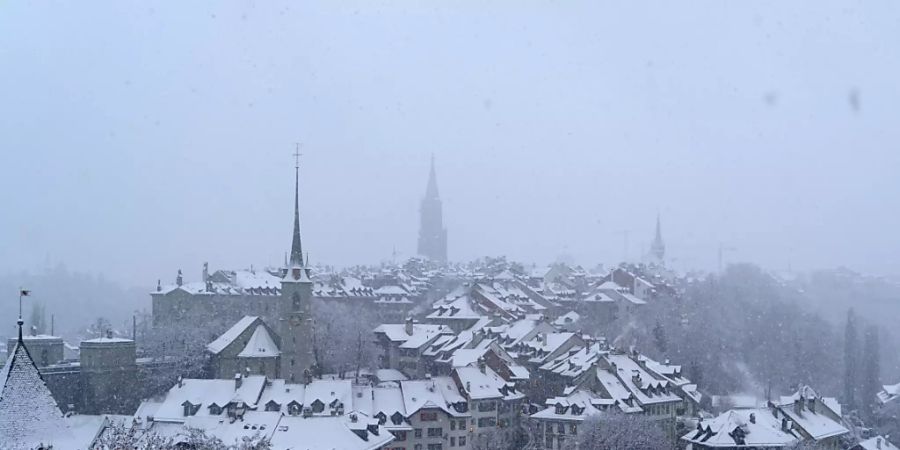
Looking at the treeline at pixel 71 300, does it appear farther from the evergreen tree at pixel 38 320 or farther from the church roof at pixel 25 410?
the church roof at pixel 25 410

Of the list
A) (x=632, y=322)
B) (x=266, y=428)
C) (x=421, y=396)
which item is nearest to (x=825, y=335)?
(x=632, y=322)

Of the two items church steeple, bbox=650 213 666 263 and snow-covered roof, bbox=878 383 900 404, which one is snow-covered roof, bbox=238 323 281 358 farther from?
church steeple, bbox=650 213 666 263

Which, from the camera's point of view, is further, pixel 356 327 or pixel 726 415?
pixel 356 327

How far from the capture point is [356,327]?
72.1 meters

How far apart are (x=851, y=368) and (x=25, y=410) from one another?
68.0 meters

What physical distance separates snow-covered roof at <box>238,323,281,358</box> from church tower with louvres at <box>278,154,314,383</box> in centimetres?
123

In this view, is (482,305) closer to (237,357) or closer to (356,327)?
(356,327)

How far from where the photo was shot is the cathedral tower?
534 feet

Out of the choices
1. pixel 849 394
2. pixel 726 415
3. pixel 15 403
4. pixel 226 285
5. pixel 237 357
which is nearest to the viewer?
pixel 15 403

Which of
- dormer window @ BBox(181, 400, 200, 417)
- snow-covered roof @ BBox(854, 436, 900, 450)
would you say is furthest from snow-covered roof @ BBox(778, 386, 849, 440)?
dormer window @ BBox(181, 400, 200, 417)

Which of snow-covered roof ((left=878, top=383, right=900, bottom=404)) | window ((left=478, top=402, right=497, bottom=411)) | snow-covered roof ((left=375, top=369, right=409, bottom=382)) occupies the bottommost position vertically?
snow-covered roof ((left=878, top=383, right=900, bottom=404))

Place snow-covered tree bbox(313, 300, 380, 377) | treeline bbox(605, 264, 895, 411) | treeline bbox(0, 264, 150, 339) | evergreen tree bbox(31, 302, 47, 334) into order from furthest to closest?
treeline bbox(0, 264, 150, 339) → evergreen tree bbox(31, 302, 47, 334) → treeline bbox(605, 264, 895, 411) → snow-covered tree bbox(313, 300, 380, 377)

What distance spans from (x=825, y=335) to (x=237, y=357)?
54173mm

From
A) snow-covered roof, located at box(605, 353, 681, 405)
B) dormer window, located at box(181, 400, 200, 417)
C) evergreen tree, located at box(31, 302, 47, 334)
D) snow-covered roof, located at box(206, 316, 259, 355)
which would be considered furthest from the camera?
evergreen tree, located at box(31, 302, 47, 334)
